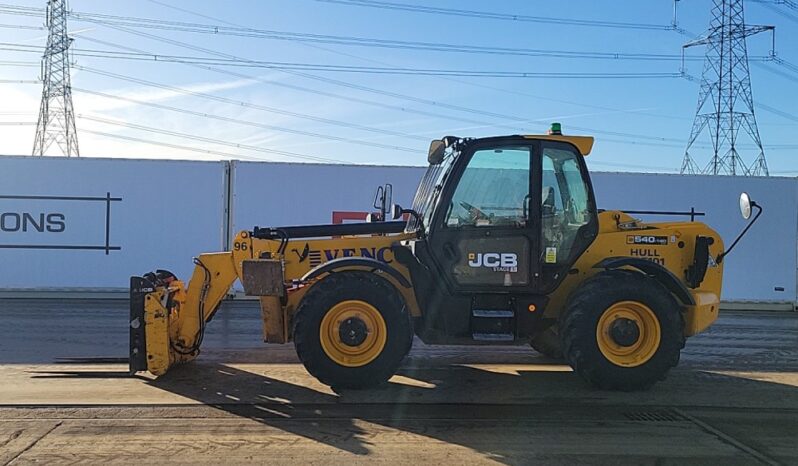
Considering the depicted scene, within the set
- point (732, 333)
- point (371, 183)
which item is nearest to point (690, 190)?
point (732, 333)

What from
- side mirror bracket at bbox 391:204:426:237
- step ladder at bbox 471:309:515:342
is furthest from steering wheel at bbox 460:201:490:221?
step ladder at bbox 471:309:515:342

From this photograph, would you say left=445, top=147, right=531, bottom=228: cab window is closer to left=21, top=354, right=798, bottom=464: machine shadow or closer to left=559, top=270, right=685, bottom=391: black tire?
left=559, top=270, right=685, bottom=391: black tire

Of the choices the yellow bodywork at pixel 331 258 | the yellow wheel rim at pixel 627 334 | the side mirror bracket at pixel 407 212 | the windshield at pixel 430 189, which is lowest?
the yellow wheel rim at pixel 627 334

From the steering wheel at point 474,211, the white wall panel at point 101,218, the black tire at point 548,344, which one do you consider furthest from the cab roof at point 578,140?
the white wall panel at point 101,218

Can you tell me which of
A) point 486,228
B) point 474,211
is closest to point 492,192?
point 474,211

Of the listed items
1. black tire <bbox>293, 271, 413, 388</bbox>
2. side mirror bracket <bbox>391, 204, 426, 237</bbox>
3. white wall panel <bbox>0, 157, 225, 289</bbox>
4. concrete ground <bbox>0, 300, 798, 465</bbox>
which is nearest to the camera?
concrete ground <bbox>0, 300, 798, 465</bbox>

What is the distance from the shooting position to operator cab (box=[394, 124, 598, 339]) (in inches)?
228

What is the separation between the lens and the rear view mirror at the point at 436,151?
20.8 feet

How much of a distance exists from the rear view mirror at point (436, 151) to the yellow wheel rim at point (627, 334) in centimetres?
221

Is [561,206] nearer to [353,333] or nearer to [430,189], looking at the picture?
[430,189]

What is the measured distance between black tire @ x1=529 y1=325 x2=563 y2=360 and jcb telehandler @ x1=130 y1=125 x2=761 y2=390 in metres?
0.76

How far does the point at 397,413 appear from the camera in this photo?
197 inches

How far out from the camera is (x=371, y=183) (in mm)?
13078

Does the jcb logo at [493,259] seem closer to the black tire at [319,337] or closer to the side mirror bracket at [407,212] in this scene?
the side mirror bracket at [407,212]
